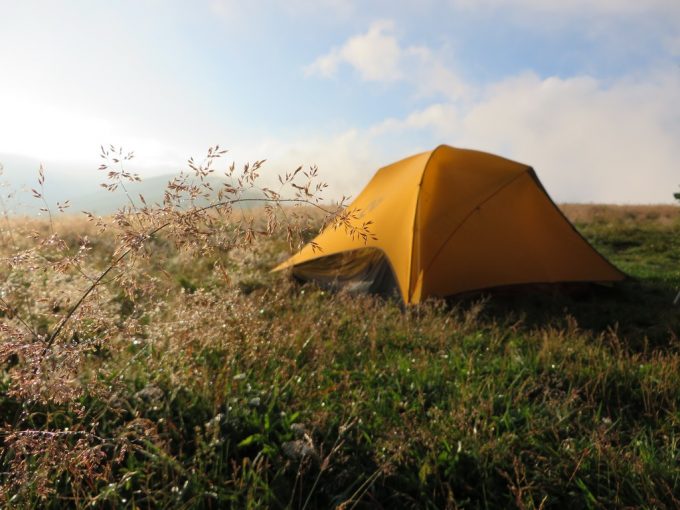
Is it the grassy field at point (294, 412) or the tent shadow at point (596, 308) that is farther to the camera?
the tent shadow at point (596, 308)

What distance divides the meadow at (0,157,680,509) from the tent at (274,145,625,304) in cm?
201

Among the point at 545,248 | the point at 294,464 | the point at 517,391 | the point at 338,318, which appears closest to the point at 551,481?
the point at 517,391

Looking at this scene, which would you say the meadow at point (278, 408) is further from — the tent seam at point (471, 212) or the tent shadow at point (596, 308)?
the tent seam at point (471, 212)

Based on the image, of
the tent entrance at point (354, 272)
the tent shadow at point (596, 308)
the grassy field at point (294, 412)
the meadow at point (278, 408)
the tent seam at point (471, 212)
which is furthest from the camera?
the tent entrance at point (354, 272)

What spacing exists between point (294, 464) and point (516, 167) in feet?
20.6

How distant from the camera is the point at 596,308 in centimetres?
726

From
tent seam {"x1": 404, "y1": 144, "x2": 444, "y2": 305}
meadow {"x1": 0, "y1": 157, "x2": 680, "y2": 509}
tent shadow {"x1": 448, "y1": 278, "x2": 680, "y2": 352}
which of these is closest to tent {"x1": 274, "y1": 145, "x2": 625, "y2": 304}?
tent seam {"x1": 404, "y1": 144, "x2": 444, "y2": 305}

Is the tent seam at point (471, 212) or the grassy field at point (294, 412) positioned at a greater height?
the tent seam at point (471, 212)

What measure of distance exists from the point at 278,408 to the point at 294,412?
10 centimetres

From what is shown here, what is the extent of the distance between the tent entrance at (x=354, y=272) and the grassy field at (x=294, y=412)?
83.6 inches

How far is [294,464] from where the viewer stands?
274cm

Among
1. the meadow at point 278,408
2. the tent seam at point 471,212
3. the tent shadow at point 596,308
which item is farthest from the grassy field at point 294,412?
the tent seam at point 471,212

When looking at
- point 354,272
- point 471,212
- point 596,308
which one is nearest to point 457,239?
point 471,212

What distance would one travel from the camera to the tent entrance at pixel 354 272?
7.18 m
